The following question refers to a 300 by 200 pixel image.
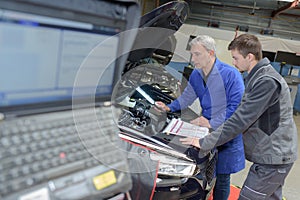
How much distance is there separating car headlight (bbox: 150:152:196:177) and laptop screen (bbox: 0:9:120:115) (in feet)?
3.10

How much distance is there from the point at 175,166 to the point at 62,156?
3.73ft

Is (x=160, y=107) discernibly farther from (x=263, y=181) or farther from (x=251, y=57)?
(x=263, y=181)

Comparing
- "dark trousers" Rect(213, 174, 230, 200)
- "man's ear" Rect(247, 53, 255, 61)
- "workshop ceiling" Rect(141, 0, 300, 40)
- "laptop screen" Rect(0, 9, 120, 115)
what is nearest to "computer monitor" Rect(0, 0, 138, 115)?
"laptop screen" Rect(0, 9, 120, 115)

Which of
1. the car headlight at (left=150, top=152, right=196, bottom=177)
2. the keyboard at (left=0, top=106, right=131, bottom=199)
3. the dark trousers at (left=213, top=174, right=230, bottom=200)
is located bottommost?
the dark trousers at (left=213, top=174, right=230, bottom=200)

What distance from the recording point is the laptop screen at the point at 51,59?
0.49 metres

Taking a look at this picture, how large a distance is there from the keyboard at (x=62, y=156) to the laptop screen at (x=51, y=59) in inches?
1.9

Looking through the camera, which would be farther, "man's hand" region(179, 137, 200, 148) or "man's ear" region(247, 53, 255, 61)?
"man's ear" region(247, 53, 255, 61)

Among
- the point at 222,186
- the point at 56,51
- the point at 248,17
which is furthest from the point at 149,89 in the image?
the point at 248,17

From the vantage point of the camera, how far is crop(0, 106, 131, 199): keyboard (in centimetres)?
46

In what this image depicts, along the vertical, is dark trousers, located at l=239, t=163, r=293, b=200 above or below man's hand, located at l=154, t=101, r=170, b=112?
below

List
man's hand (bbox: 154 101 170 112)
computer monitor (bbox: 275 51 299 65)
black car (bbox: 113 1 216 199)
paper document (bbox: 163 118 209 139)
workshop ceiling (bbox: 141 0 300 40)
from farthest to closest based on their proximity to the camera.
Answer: workshop ceiling (bbox: 141 0 300 40)
computer monitor (bbox: 275 51 299 65)
man's hand (bbox: 154 101 170 112)
paper document (bbox: 163 118 209 139)
black car (bbox: 113 1 216 199)

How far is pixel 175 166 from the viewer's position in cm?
158

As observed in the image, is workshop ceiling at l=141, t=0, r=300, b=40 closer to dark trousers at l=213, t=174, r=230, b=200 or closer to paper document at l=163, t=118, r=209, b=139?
paper document at l=163, t=118, r=209, b=139

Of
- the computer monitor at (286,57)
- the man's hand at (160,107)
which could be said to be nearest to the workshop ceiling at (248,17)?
the computer monitor at (286,57)
